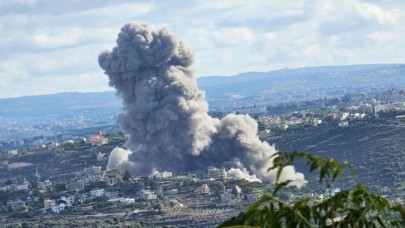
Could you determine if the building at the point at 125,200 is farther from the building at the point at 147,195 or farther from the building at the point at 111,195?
the building at the point at 111,195

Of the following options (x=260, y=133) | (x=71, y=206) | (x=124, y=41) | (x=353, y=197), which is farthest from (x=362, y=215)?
(x=260, y=133)

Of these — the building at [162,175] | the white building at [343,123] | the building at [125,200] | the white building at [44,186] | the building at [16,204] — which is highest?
the white building at [343,123]

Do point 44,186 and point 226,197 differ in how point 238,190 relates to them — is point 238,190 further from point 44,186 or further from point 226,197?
point 44,186

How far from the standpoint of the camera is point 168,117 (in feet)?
292

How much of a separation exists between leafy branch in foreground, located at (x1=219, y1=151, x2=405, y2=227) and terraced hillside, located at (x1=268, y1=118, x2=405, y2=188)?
2789 inches

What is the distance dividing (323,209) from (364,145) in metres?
87.7

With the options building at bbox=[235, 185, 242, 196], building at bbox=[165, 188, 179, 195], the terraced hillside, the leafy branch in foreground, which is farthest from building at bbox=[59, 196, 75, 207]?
the leafy branch in foreground

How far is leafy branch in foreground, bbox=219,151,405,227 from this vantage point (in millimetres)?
9523

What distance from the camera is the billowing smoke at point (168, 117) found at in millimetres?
89938

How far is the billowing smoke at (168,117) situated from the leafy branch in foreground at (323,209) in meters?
78.1

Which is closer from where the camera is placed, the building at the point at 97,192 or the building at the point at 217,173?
the building at the point at 97,192

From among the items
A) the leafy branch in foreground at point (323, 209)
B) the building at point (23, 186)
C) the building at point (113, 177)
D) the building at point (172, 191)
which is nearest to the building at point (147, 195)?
the building at point (172, 191)

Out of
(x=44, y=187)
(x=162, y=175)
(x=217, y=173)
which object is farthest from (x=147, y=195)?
(x=44, y=187)

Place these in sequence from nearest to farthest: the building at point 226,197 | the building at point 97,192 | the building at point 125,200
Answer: the building at point 226,197
the building at point 125,200
the building at point 97,192
